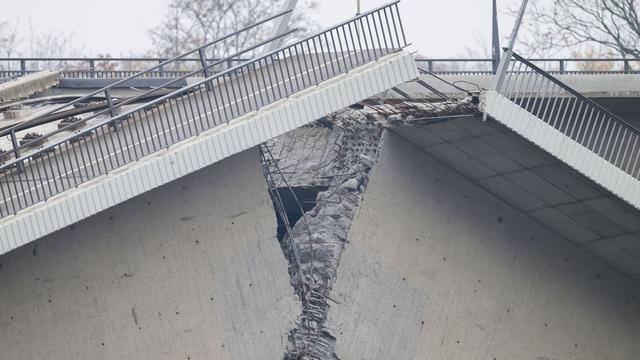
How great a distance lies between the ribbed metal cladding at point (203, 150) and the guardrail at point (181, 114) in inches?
5.9

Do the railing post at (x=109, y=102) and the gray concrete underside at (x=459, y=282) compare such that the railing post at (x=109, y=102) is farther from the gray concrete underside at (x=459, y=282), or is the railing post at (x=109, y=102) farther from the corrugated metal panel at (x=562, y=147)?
the corrugated metal panel at (x=562, y=147)

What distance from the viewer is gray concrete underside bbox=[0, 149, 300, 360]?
17.1m

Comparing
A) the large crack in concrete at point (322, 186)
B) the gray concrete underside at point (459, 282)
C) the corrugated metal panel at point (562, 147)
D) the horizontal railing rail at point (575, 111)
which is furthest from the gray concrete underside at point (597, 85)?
the corrugated metal panel at point (562, 147)

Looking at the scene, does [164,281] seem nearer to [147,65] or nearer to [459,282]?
[459,282]

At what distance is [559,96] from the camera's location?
18016 millimetres

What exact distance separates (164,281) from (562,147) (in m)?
5.81

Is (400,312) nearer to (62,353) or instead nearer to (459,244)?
(459,244)

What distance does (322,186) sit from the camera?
63.1ft

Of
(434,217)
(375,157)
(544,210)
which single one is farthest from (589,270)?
(375,157)

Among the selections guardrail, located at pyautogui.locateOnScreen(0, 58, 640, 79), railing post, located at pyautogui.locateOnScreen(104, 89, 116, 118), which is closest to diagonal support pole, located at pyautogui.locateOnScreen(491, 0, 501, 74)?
guardrail, located at pyautogui.locateOnScreen(0, 58, 640, 79)

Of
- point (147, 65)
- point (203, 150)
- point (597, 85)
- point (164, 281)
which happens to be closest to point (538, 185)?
point (597, 85)

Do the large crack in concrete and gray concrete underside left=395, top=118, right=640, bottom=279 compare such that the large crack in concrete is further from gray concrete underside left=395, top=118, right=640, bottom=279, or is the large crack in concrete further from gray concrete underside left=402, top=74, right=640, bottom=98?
gray concrete underside left=402, top=74, right=640, bottom=98

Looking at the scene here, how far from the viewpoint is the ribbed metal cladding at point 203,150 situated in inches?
601

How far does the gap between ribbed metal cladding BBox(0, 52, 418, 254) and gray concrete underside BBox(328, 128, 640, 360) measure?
2.39 meters
